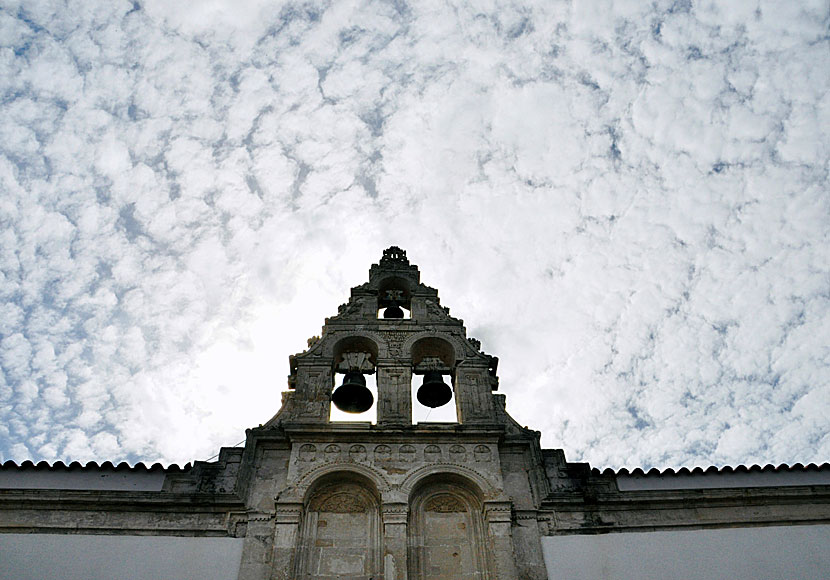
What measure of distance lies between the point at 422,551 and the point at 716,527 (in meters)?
4.40

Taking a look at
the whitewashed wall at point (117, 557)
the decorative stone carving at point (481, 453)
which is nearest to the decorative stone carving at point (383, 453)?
the decorative stone carving at point (481, 453)

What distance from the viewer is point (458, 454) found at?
11258 mm

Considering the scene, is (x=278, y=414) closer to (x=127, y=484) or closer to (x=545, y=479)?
(x=127, y=484)

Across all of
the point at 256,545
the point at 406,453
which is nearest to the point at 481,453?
the point at 406,453

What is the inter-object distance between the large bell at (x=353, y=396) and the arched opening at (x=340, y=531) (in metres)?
1.83

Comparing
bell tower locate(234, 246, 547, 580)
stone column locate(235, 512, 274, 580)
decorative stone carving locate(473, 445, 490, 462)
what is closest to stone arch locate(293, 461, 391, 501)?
bell tower locate(234, 246, 547, 580)

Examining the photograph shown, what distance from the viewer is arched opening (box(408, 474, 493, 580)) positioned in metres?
9.96

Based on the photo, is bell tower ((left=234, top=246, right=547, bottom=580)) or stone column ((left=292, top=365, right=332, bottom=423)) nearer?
bell tower ((left=234, top=246, right=547, bottom=580))

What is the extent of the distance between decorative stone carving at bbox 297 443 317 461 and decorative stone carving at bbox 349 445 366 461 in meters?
0.56

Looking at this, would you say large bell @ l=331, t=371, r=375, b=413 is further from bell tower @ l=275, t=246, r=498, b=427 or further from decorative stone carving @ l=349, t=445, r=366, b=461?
decorative stone carving @ l=349, t=445, r=366, b=461

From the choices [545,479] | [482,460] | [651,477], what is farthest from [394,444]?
[651,477]

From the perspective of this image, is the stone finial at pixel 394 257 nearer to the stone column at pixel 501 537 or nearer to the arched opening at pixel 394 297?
the arched opening at pixel 394 297

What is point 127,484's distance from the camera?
1091cm

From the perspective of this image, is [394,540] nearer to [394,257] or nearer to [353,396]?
[353,396]
